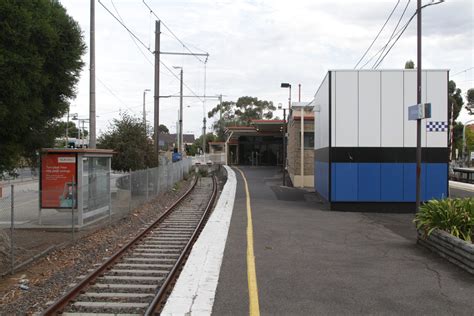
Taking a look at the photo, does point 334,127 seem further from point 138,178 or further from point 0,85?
point 0,85

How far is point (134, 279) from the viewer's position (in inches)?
338

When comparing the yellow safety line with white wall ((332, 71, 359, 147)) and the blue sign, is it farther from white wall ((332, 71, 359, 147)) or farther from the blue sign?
white wall ((332, 71, 359, 147))

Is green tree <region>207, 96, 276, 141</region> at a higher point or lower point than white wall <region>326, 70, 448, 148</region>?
higher

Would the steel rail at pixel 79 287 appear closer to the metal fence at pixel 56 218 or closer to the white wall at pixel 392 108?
the metal fence at pixel 56 218

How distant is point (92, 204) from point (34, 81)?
552 centimetres

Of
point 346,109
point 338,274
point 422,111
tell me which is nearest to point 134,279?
point 338,274

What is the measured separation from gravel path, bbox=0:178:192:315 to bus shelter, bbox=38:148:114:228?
2.14 ft

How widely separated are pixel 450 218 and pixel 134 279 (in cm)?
614

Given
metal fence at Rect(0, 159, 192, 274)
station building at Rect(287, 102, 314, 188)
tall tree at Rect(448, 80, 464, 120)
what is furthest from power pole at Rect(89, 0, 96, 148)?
tall tree at Rect(448, 80, 464, 120)

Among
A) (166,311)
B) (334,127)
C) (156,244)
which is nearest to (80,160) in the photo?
(156,244)

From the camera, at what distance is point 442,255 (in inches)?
382

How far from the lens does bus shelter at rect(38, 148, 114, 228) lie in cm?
1323

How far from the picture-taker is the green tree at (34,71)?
333 inches

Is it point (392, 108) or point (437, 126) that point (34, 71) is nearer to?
point (392, 108)
